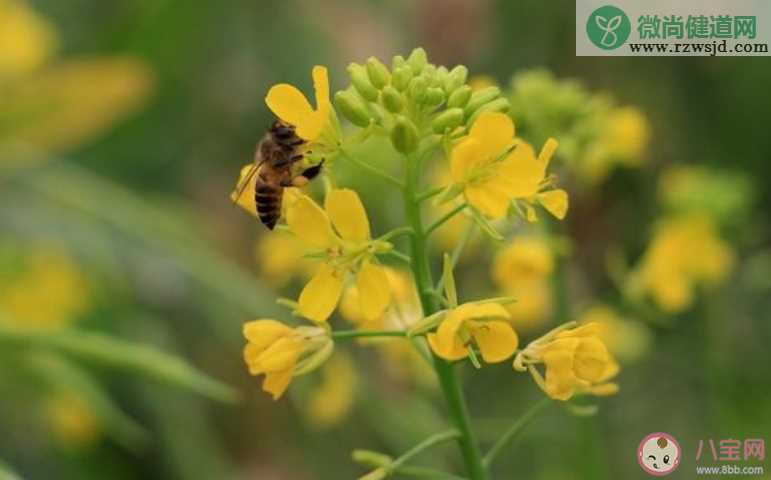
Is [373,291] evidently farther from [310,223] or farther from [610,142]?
[610,142]

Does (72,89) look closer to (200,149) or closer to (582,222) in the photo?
(200,149)

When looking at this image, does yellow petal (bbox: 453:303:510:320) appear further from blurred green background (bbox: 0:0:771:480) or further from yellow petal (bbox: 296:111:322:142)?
blurred green background (bbox: 0:0:771:480)

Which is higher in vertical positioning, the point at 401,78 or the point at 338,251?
the point at 401,78

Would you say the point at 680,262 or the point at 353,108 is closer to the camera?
the point at 353,108

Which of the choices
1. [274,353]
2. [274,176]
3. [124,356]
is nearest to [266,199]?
[274,176]

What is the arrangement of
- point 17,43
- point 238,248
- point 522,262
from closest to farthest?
point 522,262 → point 17,43 → point 238,248

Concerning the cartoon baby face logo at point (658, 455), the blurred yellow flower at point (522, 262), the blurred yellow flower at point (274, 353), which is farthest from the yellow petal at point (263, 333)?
the cartoon baby face logo at point (658, 455)
